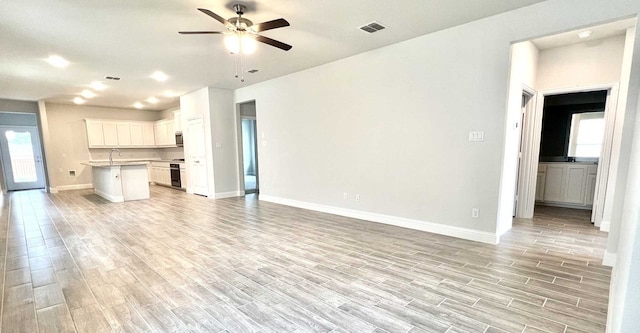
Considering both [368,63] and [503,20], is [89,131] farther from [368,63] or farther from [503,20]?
[503,20]

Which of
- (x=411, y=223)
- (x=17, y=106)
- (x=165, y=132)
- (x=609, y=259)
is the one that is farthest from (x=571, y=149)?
(x=17, y=106)

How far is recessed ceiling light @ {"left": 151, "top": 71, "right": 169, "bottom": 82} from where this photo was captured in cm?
515

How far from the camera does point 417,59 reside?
12.0ft

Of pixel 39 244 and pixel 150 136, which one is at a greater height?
pixel 150 136

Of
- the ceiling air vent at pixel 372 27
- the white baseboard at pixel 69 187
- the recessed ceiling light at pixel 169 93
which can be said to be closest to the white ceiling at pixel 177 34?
the ceiling air vent at pixel 372 27

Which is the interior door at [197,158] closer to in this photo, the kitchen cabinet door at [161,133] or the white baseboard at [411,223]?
the kitchen cabinet door at [161,133]

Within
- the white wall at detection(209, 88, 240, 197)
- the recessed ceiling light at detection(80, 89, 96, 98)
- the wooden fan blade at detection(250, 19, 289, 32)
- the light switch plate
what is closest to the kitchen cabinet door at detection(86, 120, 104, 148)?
the recessed ceiling light at detection(80, 89, 96, 98)

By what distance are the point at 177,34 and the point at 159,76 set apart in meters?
2.39

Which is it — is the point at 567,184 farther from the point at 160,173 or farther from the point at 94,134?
the point at 94,134

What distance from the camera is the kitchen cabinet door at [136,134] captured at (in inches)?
364

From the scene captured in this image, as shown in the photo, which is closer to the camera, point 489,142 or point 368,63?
point 489,142

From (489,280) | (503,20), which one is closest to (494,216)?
(489,280)

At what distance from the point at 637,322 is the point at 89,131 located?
1144 cm

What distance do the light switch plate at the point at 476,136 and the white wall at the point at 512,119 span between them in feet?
0.79
